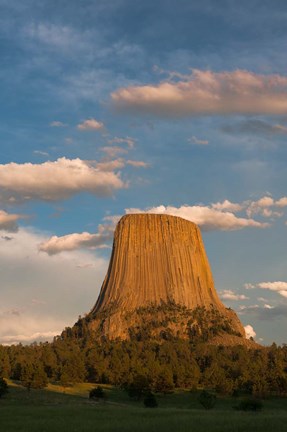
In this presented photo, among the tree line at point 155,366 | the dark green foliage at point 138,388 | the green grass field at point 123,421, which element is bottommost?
the green grass field at point 123,421

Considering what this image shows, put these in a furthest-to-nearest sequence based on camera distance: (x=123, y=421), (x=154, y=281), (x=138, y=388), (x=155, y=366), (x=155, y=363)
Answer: (x=154, y=281)
(x=155, y=363)
(x=155, y=366)
(x=138, y=388)
(x=123, y=421)

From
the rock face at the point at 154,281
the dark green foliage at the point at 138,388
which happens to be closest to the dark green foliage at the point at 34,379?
the dark green foliage at the point at 138,388

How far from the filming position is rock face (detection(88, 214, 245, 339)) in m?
174

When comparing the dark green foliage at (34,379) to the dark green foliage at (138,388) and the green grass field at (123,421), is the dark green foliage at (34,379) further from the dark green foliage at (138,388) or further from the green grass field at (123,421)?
the green grass field at (123,421)

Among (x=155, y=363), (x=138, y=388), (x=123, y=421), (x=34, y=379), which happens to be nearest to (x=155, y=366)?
(x=155, y=363)

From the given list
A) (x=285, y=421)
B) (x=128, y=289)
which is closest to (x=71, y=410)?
(x=285, y=421)

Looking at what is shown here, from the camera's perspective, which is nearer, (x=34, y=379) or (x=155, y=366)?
(x=34, y=379)

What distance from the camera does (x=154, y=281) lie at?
186 meters

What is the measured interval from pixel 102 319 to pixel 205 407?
103424mm

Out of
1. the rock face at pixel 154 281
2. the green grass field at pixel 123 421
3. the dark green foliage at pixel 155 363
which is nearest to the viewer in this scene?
the green grass field at pixel 123 421

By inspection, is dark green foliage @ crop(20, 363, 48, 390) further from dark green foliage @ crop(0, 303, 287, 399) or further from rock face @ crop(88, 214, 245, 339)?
rock face @ crop(88, 214, 245, 339)

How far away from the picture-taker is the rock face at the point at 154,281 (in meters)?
174

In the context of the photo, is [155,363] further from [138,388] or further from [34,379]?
[34,379]

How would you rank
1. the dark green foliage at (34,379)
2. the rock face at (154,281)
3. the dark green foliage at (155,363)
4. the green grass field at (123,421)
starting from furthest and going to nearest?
the rock face at (154,281) < the dark green foliage at (155,363) < the dark green foliage at (34,379) < the green grass field at (123,421)
